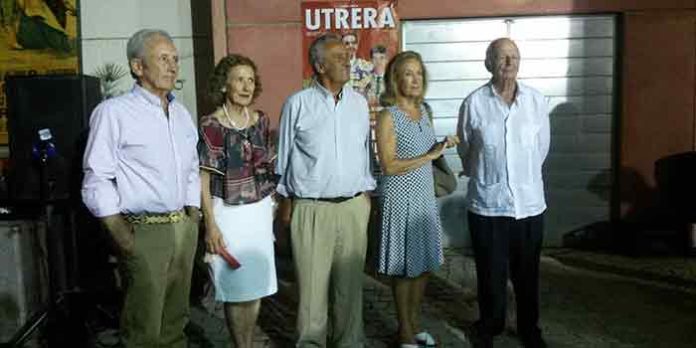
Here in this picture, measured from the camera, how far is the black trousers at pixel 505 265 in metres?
4.39

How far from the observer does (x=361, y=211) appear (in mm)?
4094

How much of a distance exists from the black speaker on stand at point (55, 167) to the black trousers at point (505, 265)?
2.57m

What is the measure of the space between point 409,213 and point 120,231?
1668 mm

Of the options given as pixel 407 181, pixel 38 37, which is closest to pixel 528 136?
→ pixel 407 181

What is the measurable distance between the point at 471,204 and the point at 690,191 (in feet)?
10.3

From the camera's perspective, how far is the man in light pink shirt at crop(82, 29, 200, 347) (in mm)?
3189

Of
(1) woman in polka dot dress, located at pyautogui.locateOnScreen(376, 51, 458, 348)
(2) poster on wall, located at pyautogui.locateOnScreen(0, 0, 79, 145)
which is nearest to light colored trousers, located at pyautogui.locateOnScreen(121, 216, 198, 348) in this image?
(1) woman in polka dot dress, located at pyautogui.locateOnScreen(376, 51, 458, 348)

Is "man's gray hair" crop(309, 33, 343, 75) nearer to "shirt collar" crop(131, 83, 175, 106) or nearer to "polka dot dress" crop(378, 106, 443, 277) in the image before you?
"polka dot dress" crop(378, 106, 443, 277)

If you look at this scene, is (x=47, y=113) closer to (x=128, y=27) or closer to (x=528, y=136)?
(x=128, y=27)

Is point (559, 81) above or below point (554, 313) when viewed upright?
above

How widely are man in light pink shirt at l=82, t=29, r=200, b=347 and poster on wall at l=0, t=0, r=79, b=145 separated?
453 centimetres

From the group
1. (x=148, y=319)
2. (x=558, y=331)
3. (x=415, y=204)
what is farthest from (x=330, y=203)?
(x=558, y=331)

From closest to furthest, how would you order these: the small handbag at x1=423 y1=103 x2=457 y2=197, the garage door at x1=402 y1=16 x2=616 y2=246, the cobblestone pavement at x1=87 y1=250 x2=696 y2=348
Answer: the small handbag at x1=423 y1=103 x2=457 y2=197, the cobblestone pavement at x1=87 y1=250 x2=696 y2=348, the garage door at x1=402 y1=16 x2=616 y2=246

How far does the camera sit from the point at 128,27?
7.45m
